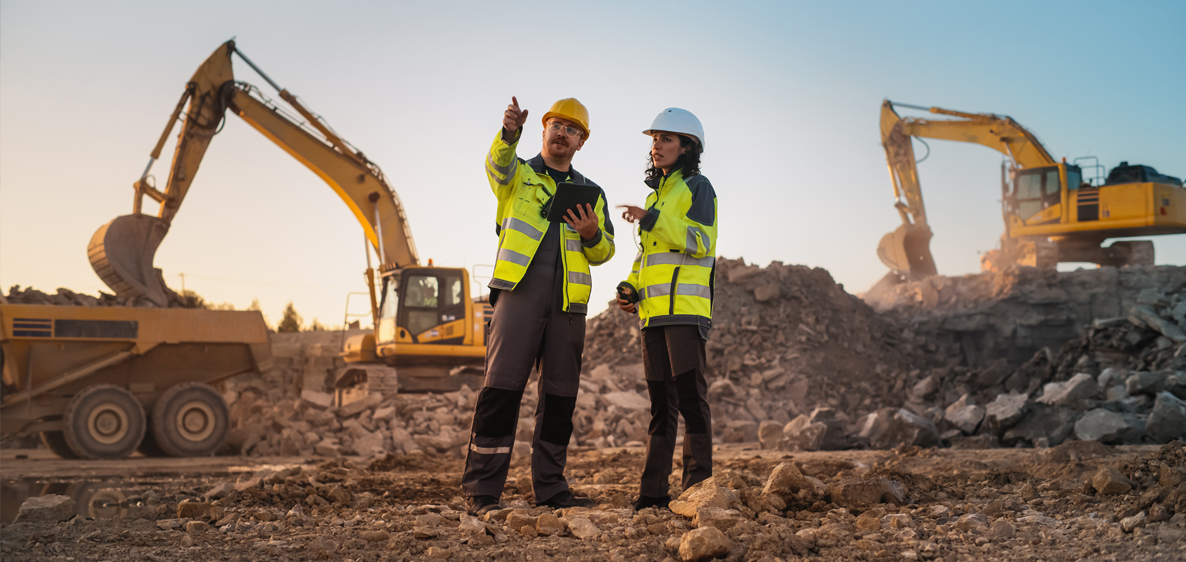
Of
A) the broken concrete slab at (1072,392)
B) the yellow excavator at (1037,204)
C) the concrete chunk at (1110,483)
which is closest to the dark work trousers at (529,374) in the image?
the concrete chunk at (1110,483)

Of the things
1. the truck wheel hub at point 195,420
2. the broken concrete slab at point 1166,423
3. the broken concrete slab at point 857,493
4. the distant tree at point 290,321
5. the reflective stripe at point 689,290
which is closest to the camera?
the broken concrete slab at point 857,493

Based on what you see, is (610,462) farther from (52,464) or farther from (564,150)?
(52,464)

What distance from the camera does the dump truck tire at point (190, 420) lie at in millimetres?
9297

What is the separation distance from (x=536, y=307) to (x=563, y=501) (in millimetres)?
896

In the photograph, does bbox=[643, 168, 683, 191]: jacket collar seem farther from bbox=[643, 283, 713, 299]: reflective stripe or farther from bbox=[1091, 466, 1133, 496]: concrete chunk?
bbox=[1091, 466, 1133, 496]: concrete chunk

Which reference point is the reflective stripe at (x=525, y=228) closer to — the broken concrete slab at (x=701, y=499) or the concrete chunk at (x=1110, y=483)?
the broken concrete slab at (x=701, y=499)

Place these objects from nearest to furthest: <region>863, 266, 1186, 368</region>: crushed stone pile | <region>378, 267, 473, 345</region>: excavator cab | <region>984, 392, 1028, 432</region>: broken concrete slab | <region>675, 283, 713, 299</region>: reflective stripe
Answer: <region>675, 283, 713, 299</region>: reflective stripe → <region>984, 392, 1028, 432</region>: broken concrete slab → <region>378, 267, 473, 345</region>: excavator cab → <region>863, 266, 1186, 368</region>: crushed stone pile

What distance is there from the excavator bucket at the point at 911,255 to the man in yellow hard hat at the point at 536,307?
58.5ft

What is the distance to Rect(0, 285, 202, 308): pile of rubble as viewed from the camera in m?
9.69

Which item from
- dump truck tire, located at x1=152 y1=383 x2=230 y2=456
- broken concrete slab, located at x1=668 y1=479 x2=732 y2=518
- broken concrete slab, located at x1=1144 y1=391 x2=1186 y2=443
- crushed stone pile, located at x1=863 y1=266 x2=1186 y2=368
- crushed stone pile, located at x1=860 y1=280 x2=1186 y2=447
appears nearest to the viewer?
broken concrete slab, located at x1=668 y1=479 x2=732 y2=518

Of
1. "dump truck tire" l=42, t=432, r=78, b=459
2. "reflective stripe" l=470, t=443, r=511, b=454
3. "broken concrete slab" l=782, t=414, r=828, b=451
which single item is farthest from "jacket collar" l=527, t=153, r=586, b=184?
"dump truck tire" l=42, t=432, r=78, b=459

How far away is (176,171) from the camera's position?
35.4 feet

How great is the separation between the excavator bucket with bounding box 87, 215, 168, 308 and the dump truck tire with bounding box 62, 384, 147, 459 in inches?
50.8

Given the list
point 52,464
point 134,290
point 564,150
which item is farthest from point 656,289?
point 134,290
